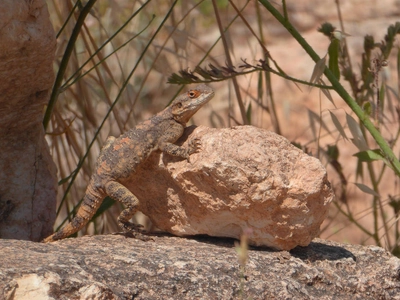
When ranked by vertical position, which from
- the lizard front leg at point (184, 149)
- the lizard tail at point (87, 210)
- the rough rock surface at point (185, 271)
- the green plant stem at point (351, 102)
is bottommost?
the rough rock surface at point (185, 271)

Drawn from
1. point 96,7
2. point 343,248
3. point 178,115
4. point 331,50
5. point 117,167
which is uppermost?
point 96,7

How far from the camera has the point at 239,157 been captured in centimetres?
330

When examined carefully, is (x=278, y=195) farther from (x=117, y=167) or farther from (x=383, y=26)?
(x=383, y=26)

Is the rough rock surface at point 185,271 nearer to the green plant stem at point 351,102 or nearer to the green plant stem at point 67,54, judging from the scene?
the green plant stem at point 351,102

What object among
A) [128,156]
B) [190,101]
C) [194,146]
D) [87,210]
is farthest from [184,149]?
[87,210]

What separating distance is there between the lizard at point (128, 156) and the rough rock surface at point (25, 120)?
8.6 inches

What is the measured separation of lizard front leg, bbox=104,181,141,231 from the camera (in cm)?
382

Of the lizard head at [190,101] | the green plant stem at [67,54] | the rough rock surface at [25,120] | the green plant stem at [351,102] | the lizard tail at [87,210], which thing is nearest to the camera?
the rough rock surface at [25,120]

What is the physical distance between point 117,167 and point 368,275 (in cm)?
156

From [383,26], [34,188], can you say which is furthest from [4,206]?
[383,26]

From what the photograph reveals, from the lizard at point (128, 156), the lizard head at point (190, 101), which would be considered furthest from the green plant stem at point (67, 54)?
the lizard head at point (190, 101)

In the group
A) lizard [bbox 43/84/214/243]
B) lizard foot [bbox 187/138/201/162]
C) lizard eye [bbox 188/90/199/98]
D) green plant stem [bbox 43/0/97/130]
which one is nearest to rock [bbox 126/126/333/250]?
lizard foot [bbox 187/138/201/162]

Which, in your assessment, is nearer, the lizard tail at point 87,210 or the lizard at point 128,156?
the lizard at point 128,156

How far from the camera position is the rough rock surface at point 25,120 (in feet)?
11.2
